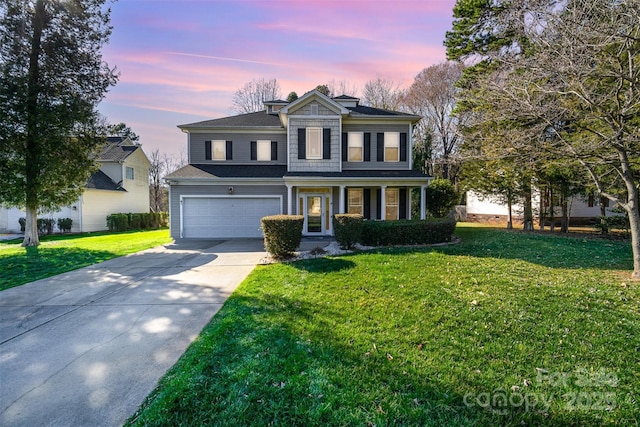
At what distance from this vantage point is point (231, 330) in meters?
4.08

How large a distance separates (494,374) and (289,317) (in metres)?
2.76

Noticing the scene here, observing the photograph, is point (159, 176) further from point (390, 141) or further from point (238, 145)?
point (390, 141)

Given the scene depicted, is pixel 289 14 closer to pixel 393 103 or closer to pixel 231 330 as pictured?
pixel 231 330

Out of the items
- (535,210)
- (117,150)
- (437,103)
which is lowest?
(535,210)

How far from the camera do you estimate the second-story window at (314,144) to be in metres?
14.2

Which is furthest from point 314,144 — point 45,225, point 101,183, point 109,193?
point 45,225

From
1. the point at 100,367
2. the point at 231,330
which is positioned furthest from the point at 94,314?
the point at 231,330

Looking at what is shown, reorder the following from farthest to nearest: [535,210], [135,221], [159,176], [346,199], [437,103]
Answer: [159,176]
[437,103]
[135,221]
[535,210]
[346,199]

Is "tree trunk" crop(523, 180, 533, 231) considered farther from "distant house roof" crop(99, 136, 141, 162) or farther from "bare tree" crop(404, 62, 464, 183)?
"distant house roof" crop(99, 136, 141, 162)

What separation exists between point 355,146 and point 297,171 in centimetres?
333

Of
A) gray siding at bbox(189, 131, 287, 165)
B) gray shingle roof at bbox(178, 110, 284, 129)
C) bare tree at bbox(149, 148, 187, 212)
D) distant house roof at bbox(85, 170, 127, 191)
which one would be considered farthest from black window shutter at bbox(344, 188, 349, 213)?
bare tree at bbox(149, 148, 187, 212)

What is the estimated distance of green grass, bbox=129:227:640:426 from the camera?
2596mm

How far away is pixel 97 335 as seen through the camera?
412 centimetres

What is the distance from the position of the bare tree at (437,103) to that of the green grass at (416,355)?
21.3 metres
